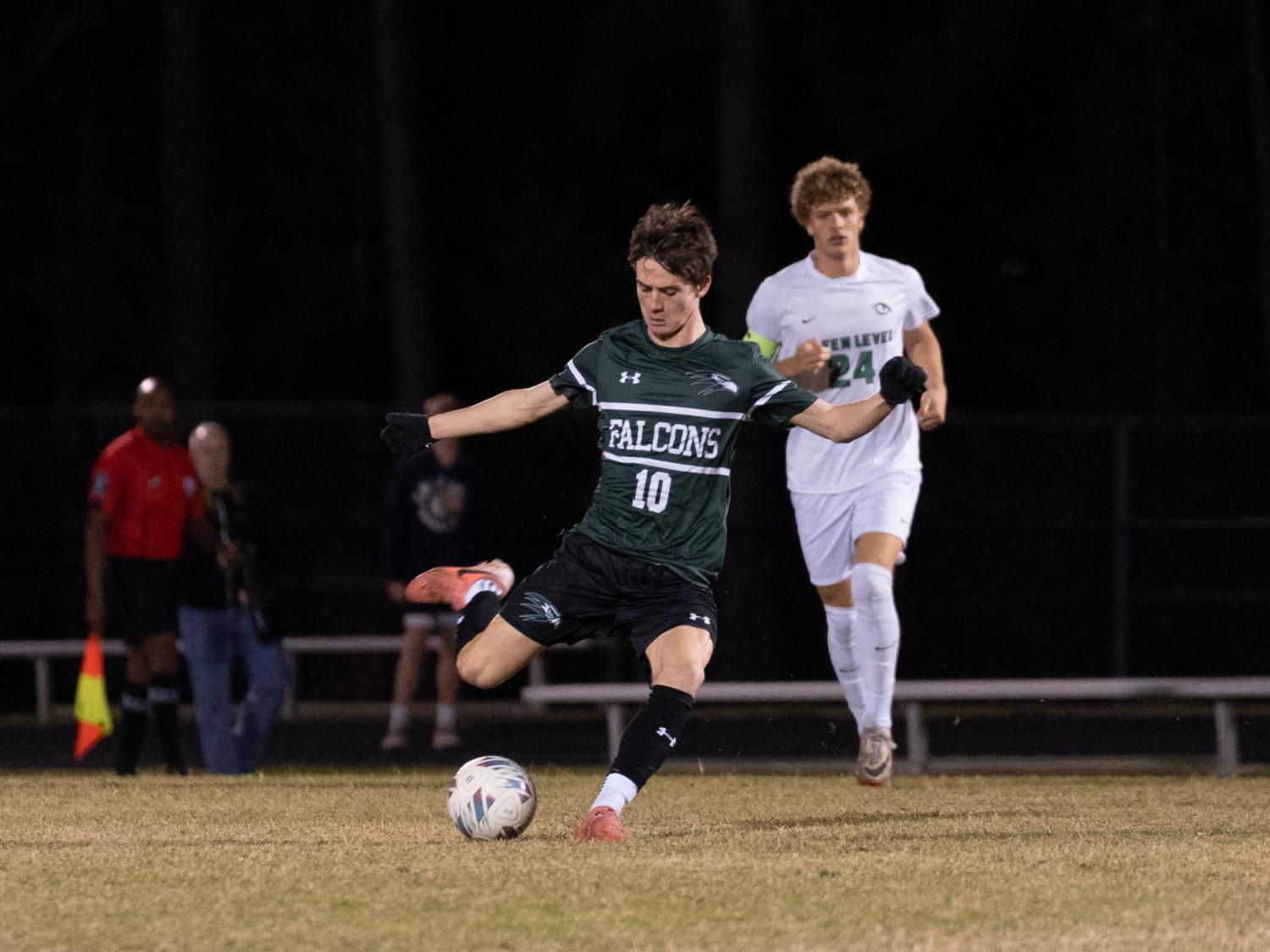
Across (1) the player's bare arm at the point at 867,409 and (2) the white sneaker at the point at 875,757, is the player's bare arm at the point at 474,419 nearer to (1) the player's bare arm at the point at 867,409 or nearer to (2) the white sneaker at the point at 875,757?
(1) the player's bare arm at the point at 867,409

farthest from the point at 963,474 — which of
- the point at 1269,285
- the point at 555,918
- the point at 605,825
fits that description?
the point at 555,918

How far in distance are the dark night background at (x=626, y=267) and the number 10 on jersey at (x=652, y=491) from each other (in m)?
6.84

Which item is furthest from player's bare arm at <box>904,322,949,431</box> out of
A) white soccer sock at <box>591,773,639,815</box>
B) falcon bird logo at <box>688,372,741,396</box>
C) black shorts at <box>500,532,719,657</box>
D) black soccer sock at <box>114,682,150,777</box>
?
black soccer sock at <box>114,682,150,777</box>

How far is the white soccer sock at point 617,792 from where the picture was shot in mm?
7262

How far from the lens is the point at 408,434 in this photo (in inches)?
304

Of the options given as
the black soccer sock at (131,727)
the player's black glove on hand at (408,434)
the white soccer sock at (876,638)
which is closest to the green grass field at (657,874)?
the white soccer sock at (876,638)

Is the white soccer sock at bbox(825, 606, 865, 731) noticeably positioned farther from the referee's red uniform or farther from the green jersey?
the referee's red uniform

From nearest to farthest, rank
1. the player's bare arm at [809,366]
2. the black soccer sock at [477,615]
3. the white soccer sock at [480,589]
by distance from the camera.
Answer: the black soccer sock at [477,615], the white soccer sock at [480,589], the player's bare arm at [809,366]

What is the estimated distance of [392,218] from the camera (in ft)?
67.8

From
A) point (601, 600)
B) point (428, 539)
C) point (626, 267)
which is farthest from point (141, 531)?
point (626, 267)

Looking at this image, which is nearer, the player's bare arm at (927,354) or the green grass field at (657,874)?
A: the green grass field at (657,874)

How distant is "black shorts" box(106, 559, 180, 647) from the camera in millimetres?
11555

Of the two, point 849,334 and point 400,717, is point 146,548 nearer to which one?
point 400,717

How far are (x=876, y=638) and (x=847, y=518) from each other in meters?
0.56
